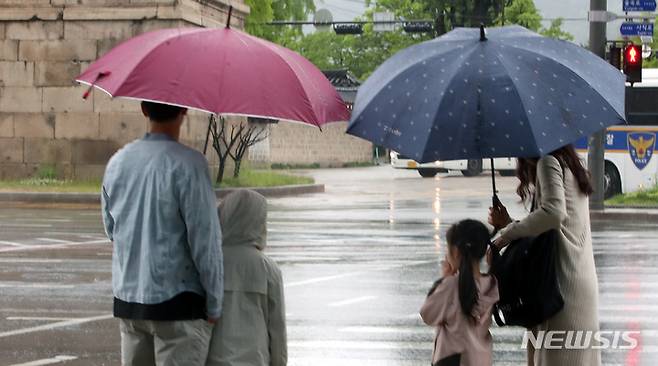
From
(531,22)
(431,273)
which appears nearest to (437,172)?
(531,22)

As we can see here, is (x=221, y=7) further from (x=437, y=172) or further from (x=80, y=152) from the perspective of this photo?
(x=437, y=172)

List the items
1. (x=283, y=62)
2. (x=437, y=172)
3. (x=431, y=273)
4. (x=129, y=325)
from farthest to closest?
(x=437, y=172) → (x=431, y=273) → (x=283, y=62) → (x=129, y=325)

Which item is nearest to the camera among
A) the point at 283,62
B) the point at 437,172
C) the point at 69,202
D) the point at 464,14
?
the point at 283,62

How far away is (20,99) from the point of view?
31547mm

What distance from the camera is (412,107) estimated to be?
5.84m

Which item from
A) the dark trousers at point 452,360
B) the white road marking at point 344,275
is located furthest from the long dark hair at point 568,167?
the white road marking at point 344,275

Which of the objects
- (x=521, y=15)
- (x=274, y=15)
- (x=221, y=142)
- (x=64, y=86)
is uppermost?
(x=521, y=15)

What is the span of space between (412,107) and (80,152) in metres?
26.2

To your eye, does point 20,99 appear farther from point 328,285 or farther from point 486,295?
point 486,295

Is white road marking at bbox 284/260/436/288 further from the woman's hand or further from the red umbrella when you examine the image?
Result: the red umbrella

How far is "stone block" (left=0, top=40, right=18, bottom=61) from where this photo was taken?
31.6 meters

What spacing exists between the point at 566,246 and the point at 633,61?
21284 mm

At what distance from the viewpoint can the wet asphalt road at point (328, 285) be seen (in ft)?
32.5

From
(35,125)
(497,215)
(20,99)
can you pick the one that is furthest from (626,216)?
(497,215)
